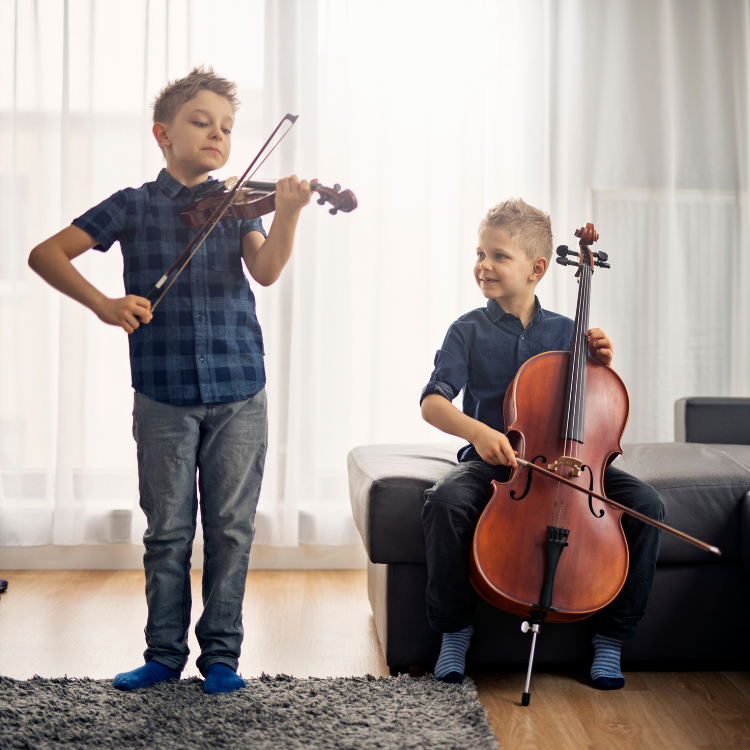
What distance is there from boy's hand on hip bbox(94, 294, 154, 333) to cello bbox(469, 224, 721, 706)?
2.13 feet

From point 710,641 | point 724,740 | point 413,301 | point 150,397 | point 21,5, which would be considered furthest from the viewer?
point 413,301

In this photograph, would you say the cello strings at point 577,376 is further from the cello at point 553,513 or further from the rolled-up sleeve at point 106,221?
the rolled-up sleeve at point 106,221

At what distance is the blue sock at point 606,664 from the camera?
4.34ft

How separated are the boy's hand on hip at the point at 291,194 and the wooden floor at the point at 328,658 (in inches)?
35.5

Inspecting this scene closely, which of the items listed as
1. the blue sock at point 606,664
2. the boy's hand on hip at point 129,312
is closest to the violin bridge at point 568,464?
the blue sock at point 606,664

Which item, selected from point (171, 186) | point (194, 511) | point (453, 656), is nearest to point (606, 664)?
point (453, 656)

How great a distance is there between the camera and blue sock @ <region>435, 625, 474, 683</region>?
1.31 meters

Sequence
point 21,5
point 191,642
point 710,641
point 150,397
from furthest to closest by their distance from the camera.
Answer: point 21,5
point 191,642
point 710,641
point 150,397

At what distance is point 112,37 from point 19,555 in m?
1.62

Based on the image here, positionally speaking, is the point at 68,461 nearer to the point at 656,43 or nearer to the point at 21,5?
the point at 21,5

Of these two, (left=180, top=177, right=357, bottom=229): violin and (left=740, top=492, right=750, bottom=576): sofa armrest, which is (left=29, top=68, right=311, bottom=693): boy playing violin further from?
(left=740, top=492, right=750, bottom=576): sofa armrest

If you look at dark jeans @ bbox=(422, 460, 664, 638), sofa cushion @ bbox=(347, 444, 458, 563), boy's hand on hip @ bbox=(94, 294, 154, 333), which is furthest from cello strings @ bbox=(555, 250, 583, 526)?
boy's hand on hip @ bbox=(94, 294, 154, 333)

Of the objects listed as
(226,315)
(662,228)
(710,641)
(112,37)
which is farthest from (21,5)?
(710,641)

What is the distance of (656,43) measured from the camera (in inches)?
94.7
